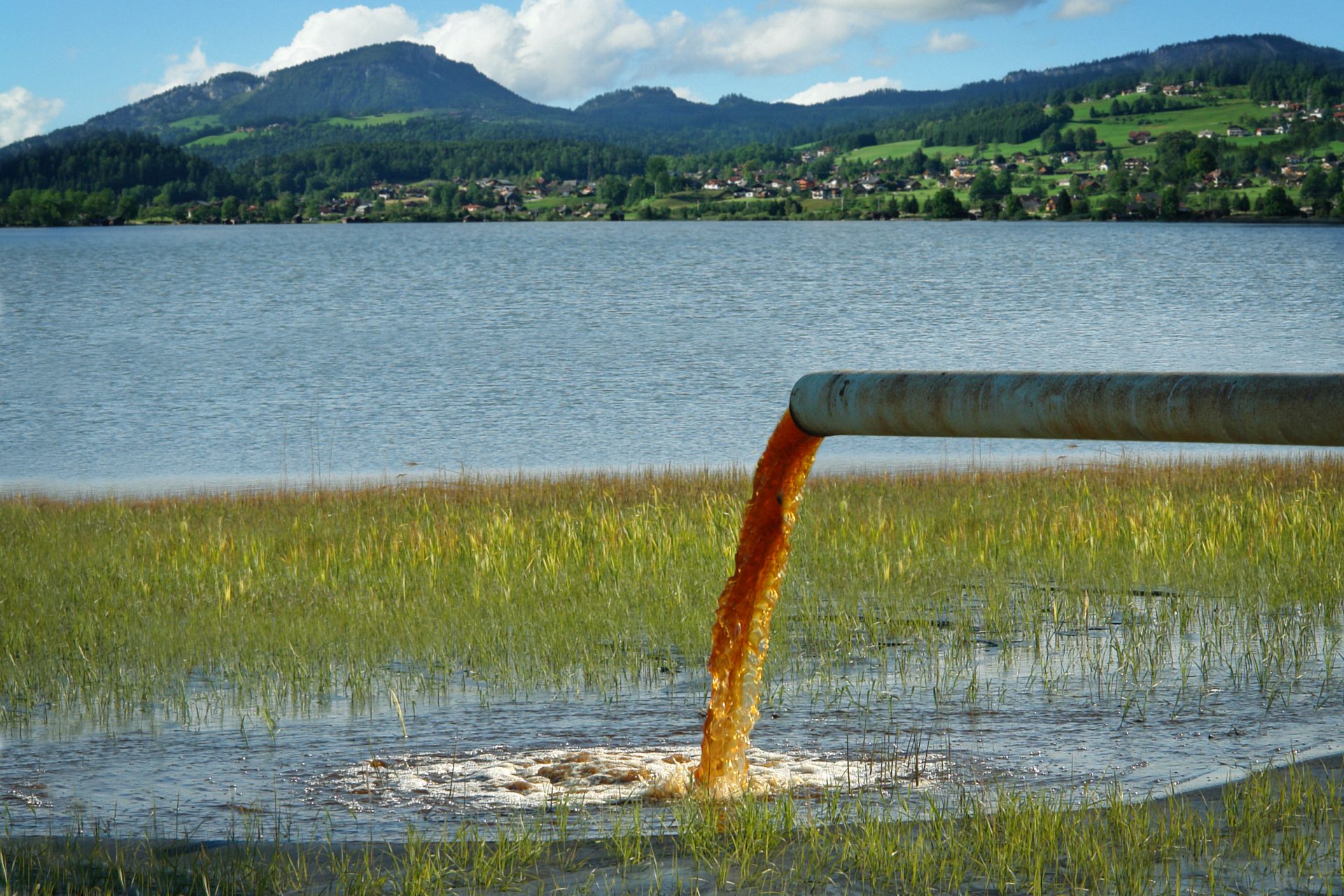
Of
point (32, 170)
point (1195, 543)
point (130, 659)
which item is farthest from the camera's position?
point (32, 170)

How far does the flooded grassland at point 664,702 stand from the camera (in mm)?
4566

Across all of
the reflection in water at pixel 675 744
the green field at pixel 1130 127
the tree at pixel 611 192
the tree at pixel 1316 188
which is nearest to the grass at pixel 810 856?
the reflection in water at pixel 675 744

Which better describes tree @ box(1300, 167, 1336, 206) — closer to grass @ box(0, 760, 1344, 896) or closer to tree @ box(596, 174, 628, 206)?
tree @ box(596, 174, 628, 206)

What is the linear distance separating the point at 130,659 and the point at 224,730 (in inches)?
70.9

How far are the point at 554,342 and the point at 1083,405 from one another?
2068 inches

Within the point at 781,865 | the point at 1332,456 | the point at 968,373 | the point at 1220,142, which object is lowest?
the point at 1332,456

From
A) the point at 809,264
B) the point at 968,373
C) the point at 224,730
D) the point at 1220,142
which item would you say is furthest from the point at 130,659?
the point at 1220,142

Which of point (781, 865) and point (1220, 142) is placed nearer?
point (781, 865)

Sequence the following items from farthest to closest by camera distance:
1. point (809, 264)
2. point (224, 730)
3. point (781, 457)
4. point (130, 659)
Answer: point (809, 264), point (130, 659), point (224, 730), point (781, 457)

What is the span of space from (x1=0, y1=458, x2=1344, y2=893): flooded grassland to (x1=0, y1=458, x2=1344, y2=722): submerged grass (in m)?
0.04

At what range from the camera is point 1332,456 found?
2083cm

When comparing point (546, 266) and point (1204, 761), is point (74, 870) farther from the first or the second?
point (546, 266)

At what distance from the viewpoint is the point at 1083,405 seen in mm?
3893

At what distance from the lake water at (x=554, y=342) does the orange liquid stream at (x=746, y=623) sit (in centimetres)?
1814
